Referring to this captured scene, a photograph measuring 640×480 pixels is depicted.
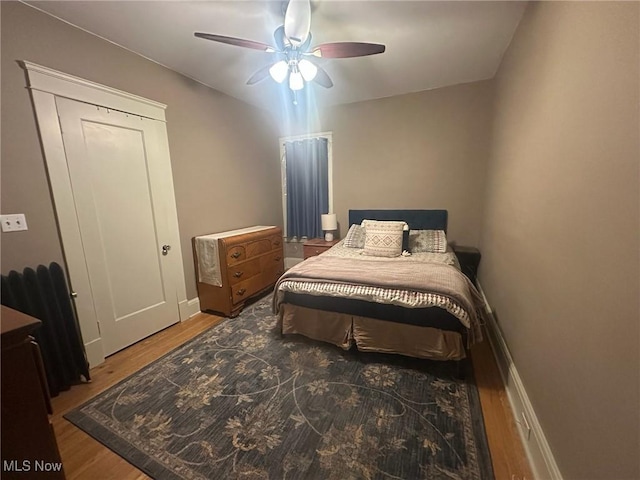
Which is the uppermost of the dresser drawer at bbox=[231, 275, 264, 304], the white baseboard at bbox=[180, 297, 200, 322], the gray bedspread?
the gray bedspread

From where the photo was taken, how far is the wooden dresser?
276cm

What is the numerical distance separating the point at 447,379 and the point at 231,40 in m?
2.74

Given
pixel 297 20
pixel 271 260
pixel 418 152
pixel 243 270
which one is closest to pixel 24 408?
pixel 243 270

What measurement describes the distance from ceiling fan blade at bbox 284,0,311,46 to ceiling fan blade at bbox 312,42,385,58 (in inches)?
6.2

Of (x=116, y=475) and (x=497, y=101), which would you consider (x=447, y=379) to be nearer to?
(x=116, y=475)

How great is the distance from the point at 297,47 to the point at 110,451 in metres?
2.75

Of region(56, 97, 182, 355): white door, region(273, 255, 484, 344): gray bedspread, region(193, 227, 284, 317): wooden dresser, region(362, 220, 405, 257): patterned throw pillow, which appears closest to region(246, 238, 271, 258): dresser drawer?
region(193, 227, 284, 317): wooden dresser

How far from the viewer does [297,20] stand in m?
1.65

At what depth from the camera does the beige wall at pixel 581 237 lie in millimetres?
749

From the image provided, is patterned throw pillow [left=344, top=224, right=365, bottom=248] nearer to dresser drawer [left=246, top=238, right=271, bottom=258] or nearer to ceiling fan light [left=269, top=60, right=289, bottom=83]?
dresser drawer [left=246, top=238, right=271, bottom=258]

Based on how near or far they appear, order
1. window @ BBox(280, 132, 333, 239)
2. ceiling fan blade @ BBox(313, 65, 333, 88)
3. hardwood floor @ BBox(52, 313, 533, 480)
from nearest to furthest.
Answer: hardwood floor @ BBox(52, 313, 533, 480)
ceiling fan blade @ BBox(313, 65, 333, 88)
window @ BBox(280, 132, 333, 239)

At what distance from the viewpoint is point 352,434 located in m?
1.41

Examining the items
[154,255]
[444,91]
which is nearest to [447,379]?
[154,255]

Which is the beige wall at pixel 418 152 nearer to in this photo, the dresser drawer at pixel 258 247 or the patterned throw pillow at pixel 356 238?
the patterned throw pillow at pixel 356 238
